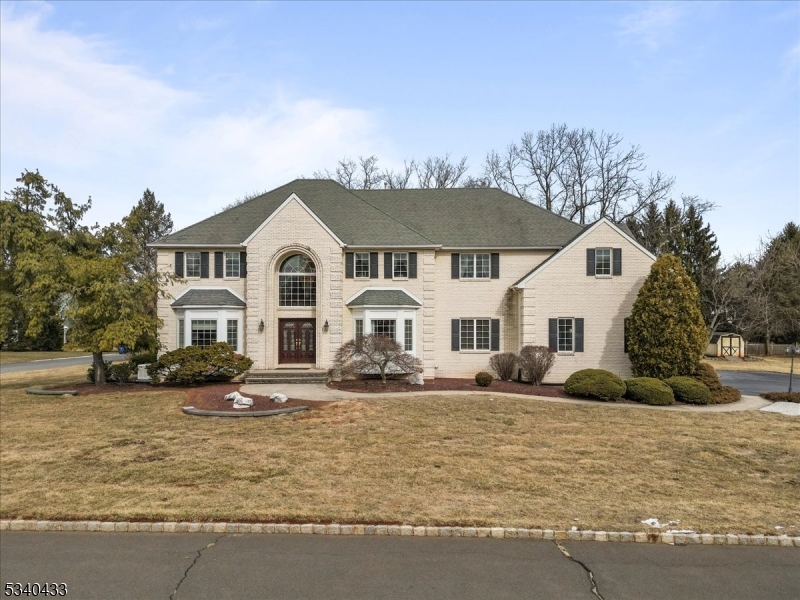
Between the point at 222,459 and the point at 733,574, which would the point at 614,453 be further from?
the point at 222,459

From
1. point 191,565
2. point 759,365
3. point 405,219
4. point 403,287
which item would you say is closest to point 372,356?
point 403,287

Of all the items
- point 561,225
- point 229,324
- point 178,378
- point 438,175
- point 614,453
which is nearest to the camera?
point 614,453

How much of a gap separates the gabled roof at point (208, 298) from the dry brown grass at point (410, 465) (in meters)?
6.12

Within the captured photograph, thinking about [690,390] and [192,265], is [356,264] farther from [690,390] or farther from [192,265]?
[690,390]

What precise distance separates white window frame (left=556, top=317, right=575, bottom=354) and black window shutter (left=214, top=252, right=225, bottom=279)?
15.8 meters

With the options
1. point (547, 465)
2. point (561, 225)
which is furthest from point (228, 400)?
point (561, 225)

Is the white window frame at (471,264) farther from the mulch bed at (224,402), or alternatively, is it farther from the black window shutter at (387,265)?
the mulch bed at (224,402)

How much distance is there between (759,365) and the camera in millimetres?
35125

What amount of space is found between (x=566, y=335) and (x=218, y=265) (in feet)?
54.1

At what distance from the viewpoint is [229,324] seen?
22.1 m

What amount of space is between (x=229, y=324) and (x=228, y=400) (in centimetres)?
637

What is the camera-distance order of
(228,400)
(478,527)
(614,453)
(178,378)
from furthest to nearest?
(178,378)
(228,400)
(614,453)
(478,527)

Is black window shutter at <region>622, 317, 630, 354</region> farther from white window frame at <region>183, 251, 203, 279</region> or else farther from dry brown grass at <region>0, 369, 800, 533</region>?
white window frame at <region>183, 251, 203, 279</region>

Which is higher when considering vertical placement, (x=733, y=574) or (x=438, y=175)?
(x=438, y=175)
